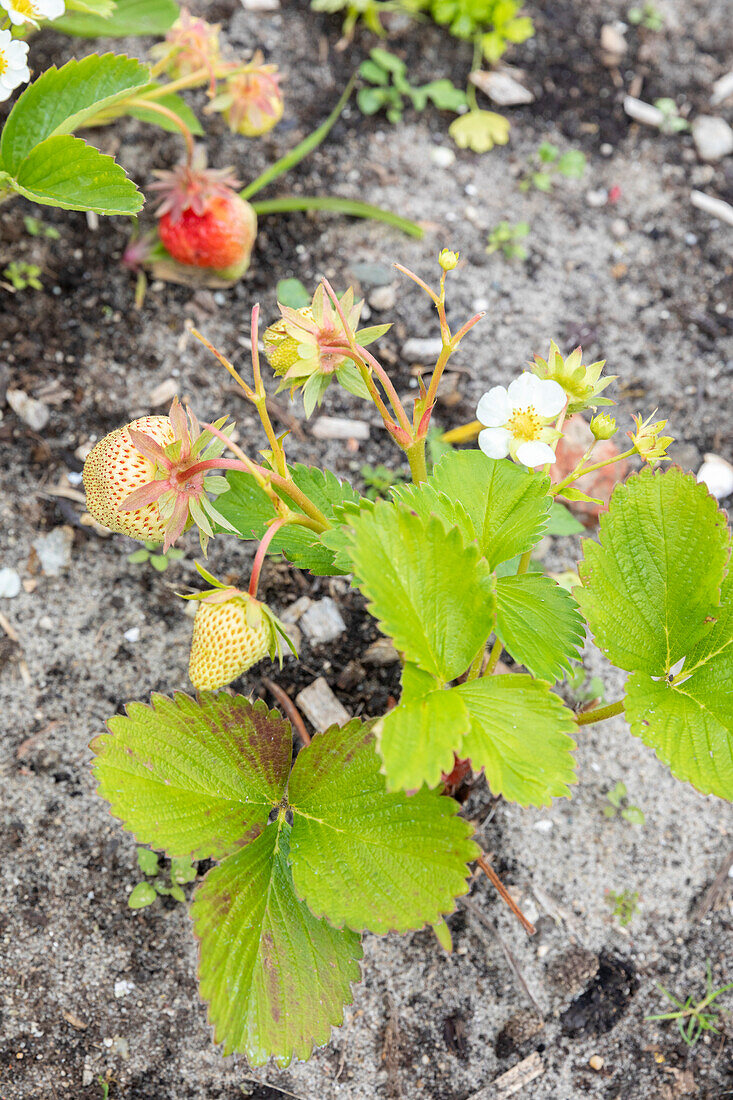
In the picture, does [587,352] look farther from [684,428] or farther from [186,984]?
[186,984]

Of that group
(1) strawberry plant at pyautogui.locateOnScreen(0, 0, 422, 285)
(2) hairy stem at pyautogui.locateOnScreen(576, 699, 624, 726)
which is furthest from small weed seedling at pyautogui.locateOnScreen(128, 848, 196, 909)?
(1) strawberry plant at pyautogui.locateOnScreen(0, 0, 422, 285)

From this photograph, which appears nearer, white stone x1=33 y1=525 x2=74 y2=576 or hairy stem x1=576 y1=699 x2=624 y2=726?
hairy stem x1=576 y1=699 x2=624 y2=726

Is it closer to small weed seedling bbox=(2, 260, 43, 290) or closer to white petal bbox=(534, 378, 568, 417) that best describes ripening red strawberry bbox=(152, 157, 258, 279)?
small weed seedling bbox=(2, 260, 43, 290)

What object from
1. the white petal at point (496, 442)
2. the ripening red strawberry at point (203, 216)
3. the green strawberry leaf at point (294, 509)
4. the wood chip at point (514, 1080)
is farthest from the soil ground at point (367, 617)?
the white petal at point (496, 442)

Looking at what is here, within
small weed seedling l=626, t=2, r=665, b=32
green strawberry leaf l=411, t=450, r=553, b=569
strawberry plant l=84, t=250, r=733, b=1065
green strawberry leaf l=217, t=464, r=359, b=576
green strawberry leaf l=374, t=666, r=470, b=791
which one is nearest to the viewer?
green strawberry leaf l=374, t=666, r=470, b=791

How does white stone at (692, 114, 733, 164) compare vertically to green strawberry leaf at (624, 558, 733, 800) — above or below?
above

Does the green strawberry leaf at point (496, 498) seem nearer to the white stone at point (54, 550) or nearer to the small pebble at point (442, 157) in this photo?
the white stone at point (54, 550)

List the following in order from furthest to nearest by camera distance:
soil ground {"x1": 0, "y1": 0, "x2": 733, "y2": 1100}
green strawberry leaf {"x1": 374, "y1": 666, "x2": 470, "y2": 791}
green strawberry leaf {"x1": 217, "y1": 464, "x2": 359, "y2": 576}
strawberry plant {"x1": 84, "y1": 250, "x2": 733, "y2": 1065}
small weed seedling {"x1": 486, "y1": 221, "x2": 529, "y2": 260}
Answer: small weed seedling {"x1": 486, "y1": 221, "x2": 529, "y2": 260}, soil ground {"x1": 0, "y1": 0, "x2": 733, "y2": 1100}, green strawberry leaf {"x1": 217, "y1": 464, "x2": 359, "y2": 576}, strawberry plant {"x1": 84, "y1": 250, "x2": 733, "y2": 1065}, green strawberry leaf {"x1": 374, "y1": 666, "x2": 470, "y2": 791}
